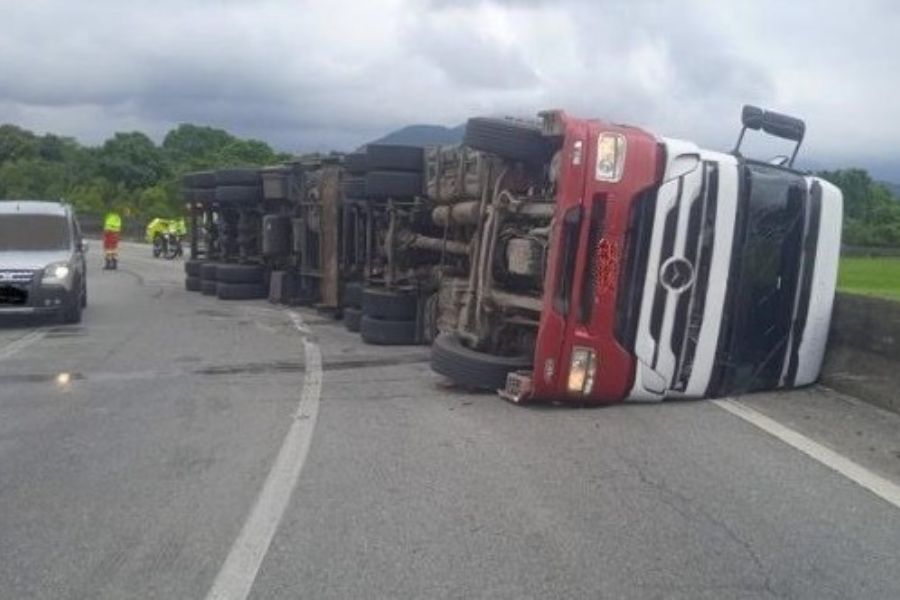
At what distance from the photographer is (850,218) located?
76.8m

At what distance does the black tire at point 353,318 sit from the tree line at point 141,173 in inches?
1982

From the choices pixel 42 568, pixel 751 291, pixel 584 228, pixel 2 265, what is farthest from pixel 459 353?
pixel 2 265

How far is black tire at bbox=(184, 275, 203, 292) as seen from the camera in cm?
2244

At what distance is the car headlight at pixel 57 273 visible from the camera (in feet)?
50.8

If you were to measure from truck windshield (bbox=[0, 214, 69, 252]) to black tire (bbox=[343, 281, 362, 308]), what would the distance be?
4693mm

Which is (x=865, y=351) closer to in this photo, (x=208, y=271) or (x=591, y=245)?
(x=591, y=245)

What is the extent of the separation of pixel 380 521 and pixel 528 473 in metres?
1.26

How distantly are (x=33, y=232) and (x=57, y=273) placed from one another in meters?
1.47

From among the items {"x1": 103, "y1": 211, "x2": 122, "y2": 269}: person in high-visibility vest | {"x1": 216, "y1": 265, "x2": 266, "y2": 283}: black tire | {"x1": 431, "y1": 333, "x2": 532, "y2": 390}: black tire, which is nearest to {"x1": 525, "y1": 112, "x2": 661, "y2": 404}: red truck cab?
{"x1": 431, "y1": 333, "x2": 532, "y2": 390}: black tire

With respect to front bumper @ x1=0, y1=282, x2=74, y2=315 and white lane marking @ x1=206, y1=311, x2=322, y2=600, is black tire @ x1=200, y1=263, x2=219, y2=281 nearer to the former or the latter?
front bumper @ x1=0, y1=282, x2=74, y2=315

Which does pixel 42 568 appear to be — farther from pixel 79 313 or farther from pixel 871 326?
pixel 79 313

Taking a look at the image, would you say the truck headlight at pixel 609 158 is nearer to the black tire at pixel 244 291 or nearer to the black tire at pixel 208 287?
the black tire at pixel 244 291

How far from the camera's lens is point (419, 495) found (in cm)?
602

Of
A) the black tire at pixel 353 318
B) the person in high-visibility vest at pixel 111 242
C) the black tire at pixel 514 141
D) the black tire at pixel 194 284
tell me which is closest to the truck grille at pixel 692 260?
the black tire at pixel 514 141
